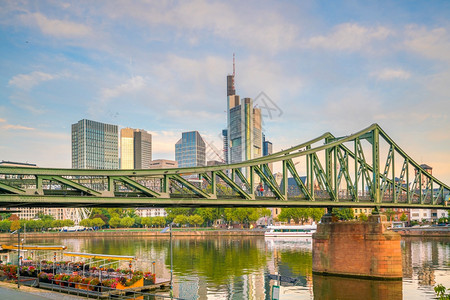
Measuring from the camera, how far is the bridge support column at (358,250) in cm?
6066

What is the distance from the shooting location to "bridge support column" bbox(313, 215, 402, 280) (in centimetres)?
6066

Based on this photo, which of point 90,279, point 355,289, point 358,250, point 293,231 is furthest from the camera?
point 293,231

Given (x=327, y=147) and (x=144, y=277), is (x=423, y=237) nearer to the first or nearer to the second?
(x=327, y=147)

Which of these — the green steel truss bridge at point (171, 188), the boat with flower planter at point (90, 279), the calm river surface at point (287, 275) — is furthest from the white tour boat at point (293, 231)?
the boat with flower planter at point (90, 279)

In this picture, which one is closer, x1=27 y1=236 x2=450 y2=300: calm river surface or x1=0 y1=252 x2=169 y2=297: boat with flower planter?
x1=0 y1=252 x2=169 y2=297: boat with flower planter

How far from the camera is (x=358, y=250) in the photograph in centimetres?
6281

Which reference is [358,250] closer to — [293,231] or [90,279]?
[90,279]

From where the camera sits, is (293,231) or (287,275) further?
(293,231)

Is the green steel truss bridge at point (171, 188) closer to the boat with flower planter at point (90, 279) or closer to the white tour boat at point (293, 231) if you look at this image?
the boat with flower planter at point (90, 279)

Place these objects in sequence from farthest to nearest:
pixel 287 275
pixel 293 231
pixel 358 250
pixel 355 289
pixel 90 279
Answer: pixel 293 231 < pixel 287 275 < pixel 358 250 < pixel 355 289 < pixel 90 279

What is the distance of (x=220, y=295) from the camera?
180 feet

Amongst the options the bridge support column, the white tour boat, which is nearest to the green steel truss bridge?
the bridge support column

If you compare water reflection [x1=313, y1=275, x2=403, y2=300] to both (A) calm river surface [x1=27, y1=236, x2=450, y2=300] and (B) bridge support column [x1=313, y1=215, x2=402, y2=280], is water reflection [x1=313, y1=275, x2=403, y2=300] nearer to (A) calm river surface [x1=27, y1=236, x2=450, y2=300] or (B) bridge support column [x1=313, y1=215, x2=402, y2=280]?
(A) calm river surface [x1=27, y1=236, x2=450, y2=300]

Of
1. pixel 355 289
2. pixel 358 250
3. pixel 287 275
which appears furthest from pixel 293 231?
pixel 355 289
